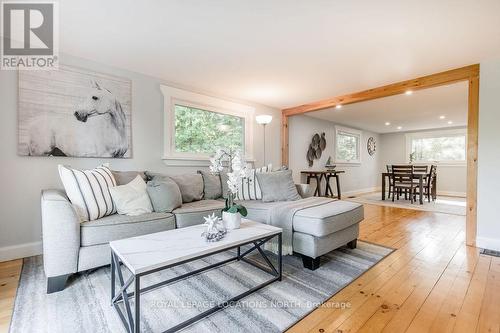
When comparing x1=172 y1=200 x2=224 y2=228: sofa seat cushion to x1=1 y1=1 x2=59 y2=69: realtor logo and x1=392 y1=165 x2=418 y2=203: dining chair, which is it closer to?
x1=1 y1=1 x2=59 y2=69: realtor logo

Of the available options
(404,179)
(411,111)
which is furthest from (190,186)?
(404,179)

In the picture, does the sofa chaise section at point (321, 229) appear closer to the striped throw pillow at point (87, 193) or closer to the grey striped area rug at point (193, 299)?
the grey striped area rug at point (193, 299)

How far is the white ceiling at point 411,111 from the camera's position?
4.00 m

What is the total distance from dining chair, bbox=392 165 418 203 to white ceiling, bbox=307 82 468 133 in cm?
128

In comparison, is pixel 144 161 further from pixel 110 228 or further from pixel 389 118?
pixel 389 118

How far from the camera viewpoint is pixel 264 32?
2088 mm

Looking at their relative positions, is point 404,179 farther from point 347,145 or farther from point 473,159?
point 473,159

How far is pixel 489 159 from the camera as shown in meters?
2.59

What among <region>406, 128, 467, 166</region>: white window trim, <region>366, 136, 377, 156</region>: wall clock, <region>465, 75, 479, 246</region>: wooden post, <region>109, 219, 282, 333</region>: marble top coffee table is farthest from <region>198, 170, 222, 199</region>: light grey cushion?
<region>406, 128, 467, 166</region>: white window trim

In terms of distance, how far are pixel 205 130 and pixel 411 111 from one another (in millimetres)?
4567

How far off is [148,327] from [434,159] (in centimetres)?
889

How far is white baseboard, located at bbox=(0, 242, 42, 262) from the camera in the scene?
87.1 inches

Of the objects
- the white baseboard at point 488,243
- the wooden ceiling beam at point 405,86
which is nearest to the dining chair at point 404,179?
the wooden ceiling beam at point 405,86

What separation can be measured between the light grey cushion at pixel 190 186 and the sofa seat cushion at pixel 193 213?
169mm
